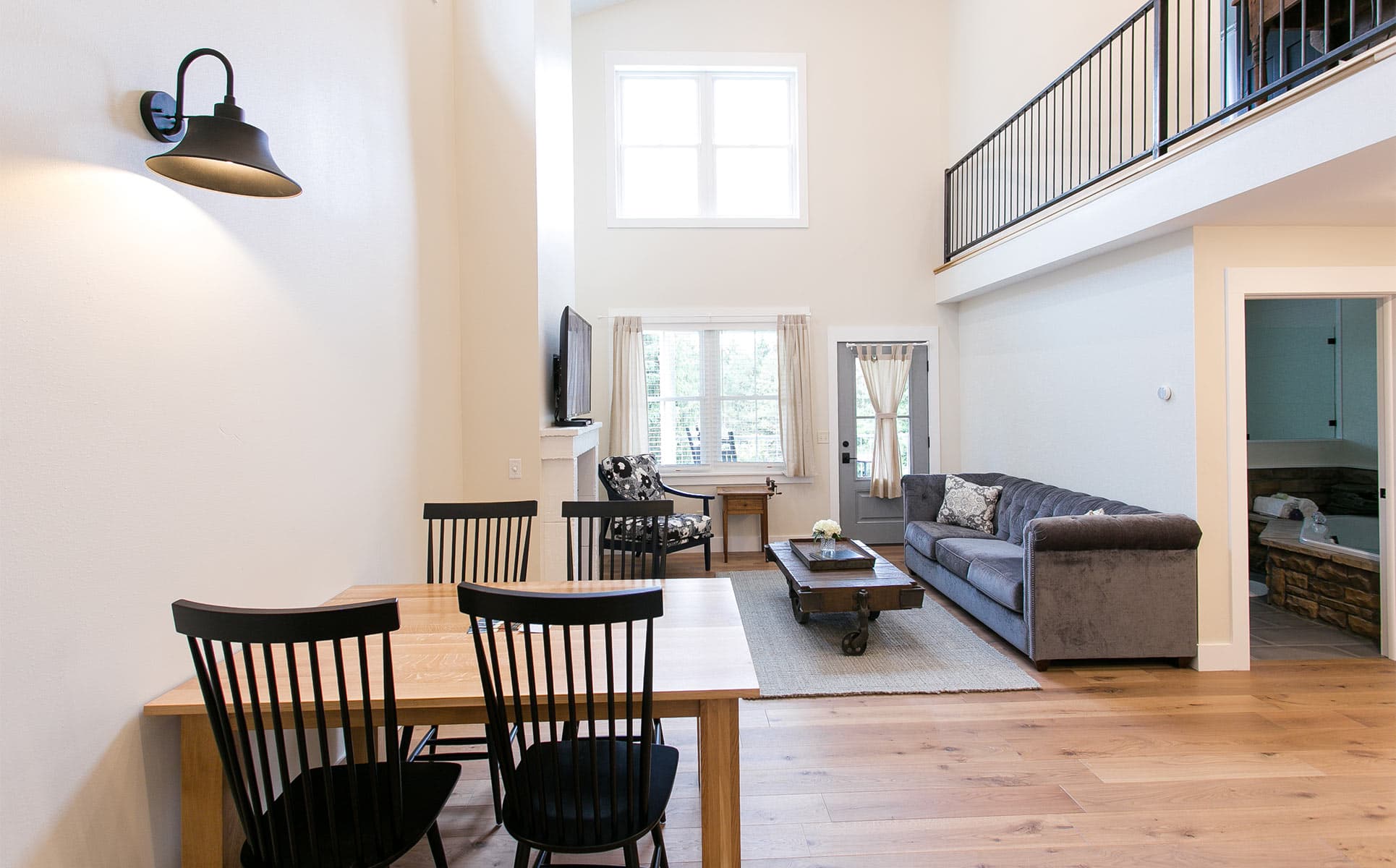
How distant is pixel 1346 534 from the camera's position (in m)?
4.83

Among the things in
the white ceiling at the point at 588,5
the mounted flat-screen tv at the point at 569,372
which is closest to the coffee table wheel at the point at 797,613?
the mounted flat-screen tv at the point at 569,372

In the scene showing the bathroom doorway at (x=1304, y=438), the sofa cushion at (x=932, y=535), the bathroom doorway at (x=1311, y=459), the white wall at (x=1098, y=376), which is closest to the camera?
the bathroom doorway at (x=1311, y=459)

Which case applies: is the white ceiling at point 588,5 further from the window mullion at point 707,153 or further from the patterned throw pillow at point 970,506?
the patterned throw pillow at point 970,506

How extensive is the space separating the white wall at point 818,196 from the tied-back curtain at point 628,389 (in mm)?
162

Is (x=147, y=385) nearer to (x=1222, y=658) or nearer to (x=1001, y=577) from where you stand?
(x=1001, y=577)

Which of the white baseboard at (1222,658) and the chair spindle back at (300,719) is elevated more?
the chair spindle back at (300,719)

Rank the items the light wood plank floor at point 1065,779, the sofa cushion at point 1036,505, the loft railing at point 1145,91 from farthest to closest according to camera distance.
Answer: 1. the sofa cushion at point 1036,505
2. the loft railing at point 1145,91
3. the light wood plank floor at point 1065,779

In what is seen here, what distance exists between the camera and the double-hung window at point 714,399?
6574mm

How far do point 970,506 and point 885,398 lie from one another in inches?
63.6

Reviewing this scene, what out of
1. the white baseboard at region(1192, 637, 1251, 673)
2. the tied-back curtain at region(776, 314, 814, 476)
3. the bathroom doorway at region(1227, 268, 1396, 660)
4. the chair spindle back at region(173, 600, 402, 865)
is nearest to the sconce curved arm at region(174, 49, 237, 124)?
the chair spindle back at region(173, 600, 402, 865)

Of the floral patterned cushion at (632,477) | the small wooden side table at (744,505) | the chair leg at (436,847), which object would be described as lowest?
the chair leg at (436,847)

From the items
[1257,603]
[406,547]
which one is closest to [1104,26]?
[1257,603]

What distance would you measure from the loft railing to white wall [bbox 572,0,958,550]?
1.80 ft

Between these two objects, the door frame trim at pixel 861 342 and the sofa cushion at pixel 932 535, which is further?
the door frame trim at pixel 861 342
